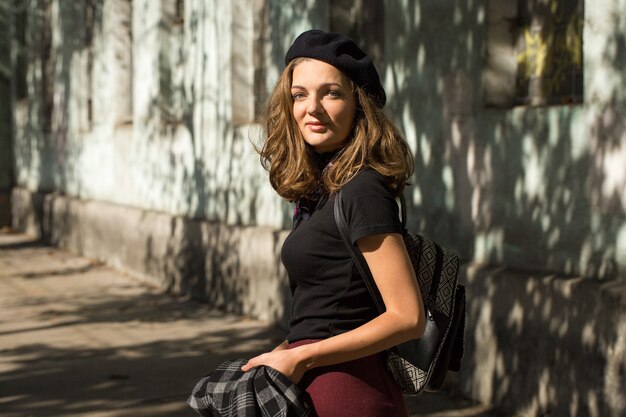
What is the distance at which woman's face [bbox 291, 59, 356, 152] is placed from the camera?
2.76m

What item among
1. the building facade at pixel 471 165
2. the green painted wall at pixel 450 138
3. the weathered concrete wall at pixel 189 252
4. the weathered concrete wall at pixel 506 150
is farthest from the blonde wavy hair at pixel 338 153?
the weathered concrete wall at pixel 189 252

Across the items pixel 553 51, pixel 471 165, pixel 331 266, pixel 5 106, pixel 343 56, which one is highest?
pixel 5 106

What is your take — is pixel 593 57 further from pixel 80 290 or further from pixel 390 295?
Answer: pixel 80 290

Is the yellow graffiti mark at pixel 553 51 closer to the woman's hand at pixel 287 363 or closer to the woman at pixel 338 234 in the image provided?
the woman at pixel 338 234

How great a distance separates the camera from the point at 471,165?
705cm

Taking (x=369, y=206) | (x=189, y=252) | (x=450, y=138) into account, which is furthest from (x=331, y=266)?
(x=189, y=252)

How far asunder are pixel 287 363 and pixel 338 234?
0.34m

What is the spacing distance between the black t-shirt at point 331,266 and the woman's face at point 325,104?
17 cm

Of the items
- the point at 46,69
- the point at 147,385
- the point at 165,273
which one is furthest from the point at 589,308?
the point at 46,69

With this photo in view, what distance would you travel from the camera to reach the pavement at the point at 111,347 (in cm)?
698

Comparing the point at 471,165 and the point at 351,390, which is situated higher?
the point at 471,165

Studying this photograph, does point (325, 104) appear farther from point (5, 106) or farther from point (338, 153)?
point (5, 106)

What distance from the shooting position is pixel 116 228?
581 inches

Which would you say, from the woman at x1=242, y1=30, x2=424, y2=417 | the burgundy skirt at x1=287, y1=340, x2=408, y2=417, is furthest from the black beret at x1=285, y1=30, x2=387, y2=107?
the burgundy skirt at x1=287, y1=340, x2=408, y2=417
